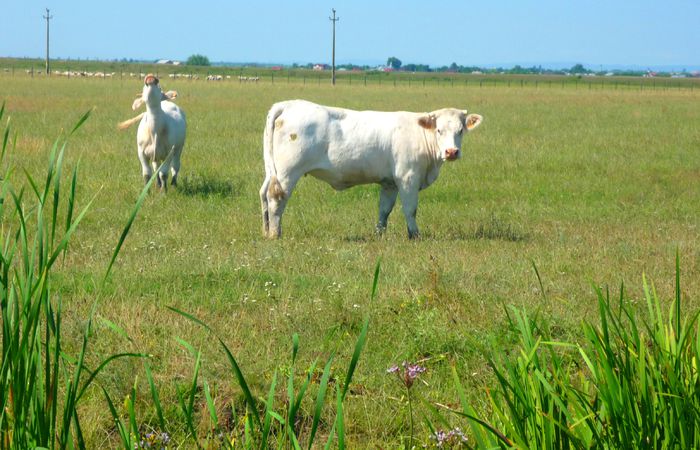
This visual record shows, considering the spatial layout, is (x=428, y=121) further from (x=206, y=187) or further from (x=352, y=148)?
(x=206, y=187)

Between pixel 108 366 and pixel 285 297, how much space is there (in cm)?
187

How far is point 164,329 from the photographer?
6.06m

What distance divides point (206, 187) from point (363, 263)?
537 cm

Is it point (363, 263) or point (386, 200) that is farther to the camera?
point (386, 200)

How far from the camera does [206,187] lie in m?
13.4

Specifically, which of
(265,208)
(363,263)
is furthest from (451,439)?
(265,208)

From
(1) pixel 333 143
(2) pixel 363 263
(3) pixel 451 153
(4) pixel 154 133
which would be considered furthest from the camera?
(4) pixel 154 133

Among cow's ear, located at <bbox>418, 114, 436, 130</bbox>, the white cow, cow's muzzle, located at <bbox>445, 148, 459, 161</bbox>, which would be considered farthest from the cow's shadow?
cow's muzzle, located at <bbox>445, 148, 459, 161</bbox>

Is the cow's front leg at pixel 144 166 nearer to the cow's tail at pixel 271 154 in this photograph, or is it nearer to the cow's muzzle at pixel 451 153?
the cow's tail at pixel 271 154

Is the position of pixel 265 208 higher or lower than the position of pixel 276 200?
lower

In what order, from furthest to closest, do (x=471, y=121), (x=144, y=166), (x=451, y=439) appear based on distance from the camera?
(x=144, y=166) < (x=471, y=121) < (x=451, y=439)

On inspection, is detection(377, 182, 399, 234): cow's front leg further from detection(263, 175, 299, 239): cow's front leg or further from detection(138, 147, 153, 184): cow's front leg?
detection(138, 147, 153, 184): cow's front leg

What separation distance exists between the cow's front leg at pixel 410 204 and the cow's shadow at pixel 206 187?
3.14m

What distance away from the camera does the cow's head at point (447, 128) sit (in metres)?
10.1
